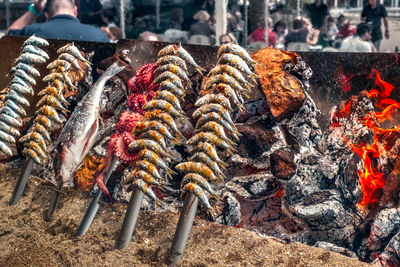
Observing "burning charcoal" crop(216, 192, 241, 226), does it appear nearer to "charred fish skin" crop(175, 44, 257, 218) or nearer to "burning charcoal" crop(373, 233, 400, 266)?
"charred fish skin" crop(175, 44, 257, 218)

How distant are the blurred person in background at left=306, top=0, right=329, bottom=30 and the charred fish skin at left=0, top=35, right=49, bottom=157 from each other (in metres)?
3.91

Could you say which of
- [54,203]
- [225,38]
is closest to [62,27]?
[225,38]

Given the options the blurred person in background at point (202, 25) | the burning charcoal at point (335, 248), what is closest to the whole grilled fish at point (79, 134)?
the burning charcoal at point (335, 248)

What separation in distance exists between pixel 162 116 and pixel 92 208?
29.3 inches

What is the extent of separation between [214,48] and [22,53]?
5.15ft

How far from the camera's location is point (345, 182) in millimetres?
2510

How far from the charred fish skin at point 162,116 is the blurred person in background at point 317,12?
382cm

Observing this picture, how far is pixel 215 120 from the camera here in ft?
8.45

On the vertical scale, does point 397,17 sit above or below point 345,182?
above

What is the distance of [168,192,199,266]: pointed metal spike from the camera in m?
2.46

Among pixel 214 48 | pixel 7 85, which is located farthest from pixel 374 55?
pixel 7 85

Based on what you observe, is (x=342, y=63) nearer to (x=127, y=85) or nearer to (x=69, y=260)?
(x=127, y=85)

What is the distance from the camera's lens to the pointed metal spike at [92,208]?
9.22 feet

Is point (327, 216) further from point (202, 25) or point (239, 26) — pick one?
point (202, 25)
